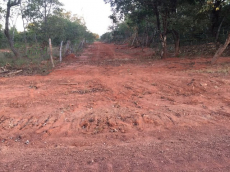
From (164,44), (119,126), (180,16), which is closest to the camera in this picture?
(119,126)

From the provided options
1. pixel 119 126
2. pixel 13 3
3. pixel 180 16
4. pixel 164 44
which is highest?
pixel 13 3

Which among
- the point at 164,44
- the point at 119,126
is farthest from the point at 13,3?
the point at 119,126

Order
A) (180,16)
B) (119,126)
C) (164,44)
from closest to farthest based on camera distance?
(119,126) < (180,16) < (164,44)

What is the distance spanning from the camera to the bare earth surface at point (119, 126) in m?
2.61

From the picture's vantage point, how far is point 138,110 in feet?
13.6

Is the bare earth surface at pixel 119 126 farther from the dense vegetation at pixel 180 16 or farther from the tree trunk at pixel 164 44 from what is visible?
the tree trunk at pixel 164 44

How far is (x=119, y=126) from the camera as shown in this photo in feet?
11.6

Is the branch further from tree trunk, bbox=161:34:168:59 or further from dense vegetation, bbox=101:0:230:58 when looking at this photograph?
tree trunk, bbox=161:34:168:59

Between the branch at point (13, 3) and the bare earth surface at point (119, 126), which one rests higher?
the branch at point (13, 3)

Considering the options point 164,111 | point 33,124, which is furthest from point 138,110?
point 33,124

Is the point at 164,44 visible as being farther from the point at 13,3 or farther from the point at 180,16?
the point at 13,3

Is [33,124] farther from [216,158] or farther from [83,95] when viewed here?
[216,158]

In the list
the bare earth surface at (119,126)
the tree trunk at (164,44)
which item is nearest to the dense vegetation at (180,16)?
the tree trunk at (164,44)

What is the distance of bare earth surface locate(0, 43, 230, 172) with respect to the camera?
2.61 metres
